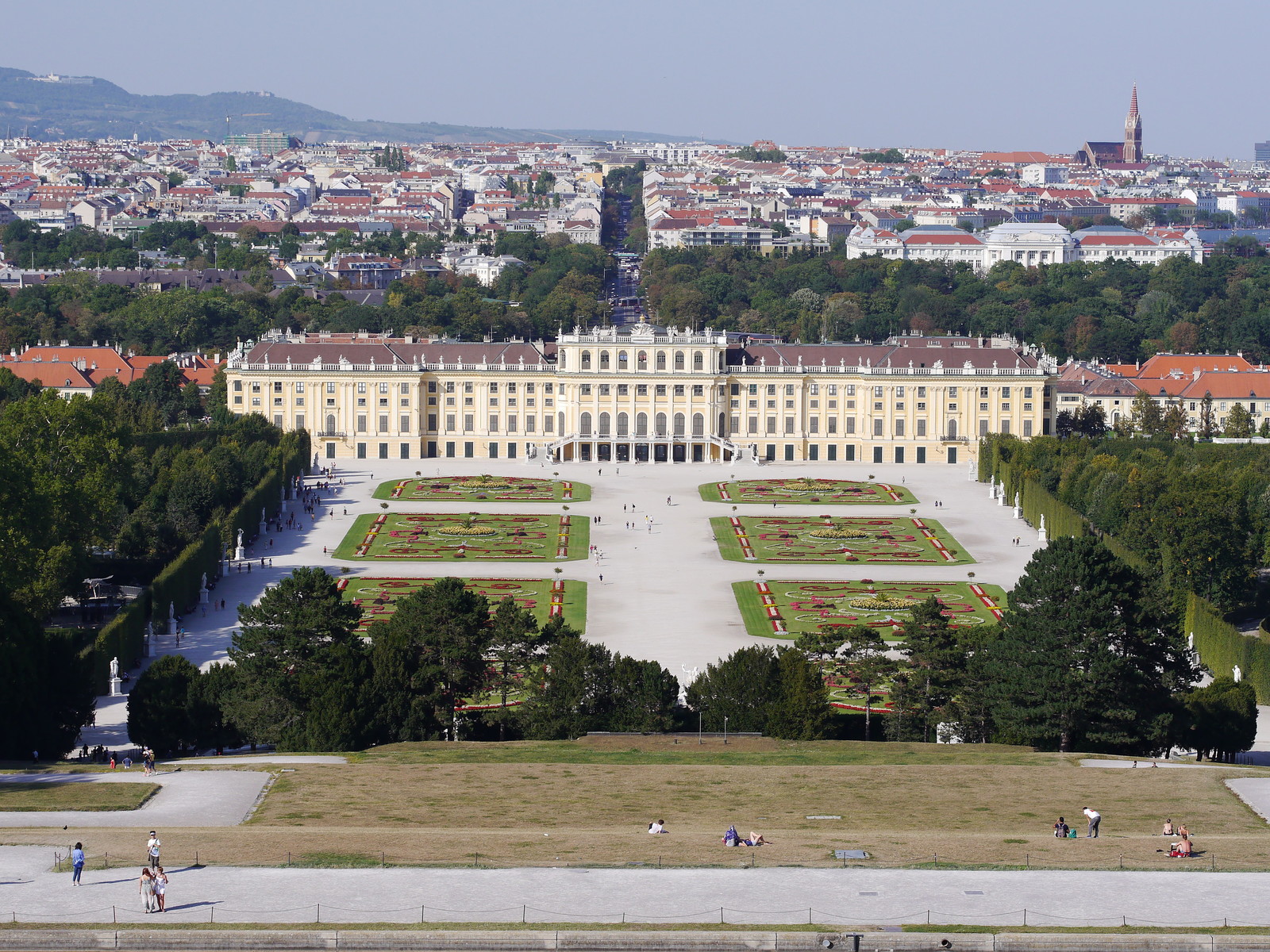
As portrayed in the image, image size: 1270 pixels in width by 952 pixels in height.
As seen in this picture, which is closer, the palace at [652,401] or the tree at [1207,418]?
the palace at [652,401]

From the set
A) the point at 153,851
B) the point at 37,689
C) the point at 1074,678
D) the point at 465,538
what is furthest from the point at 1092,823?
the point at 465,538

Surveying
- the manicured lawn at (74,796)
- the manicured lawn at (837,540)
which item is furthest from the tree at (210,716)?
the manicured lawn at (837,540)

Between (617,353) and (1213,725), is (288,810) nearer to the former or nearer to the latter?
(1213,725)

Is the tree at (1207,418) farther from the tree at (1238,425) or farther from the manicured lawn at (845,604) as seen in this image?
the manicured lawn at (845,604)

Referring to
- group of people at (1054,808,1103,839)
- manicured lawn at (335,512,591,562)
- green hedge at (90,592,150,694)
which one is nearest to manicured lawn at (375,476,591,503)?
manicured lawn at (335,512,591,562)

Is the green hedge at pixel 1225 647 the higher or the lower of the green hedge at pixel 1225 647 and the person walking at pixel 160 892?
the lower

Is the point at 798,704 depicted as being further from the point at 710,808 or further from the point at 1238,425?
the point at 1238,425

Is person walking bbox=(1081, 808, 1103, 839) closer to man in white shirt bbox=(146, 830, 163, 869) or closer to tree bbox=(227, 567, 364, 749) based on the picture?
man in white shirt bbox=(146, 830, 163, 869)
